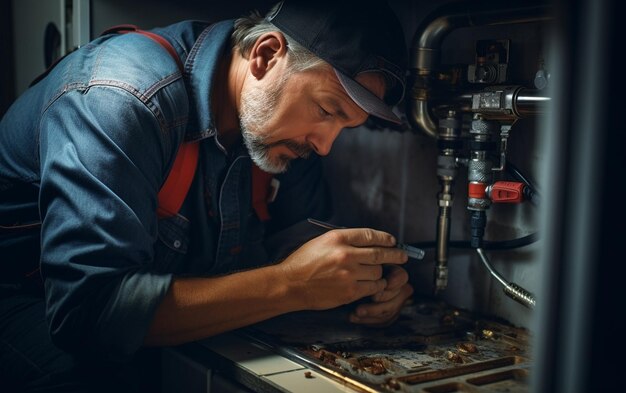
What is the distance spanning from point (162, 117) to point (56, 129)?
0.56 ft

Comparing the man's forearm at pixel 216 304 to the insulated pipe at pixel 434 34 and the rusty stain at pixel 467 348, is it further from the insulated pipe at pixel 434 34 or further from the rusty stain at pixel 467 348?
the insulated pipe at pixel 434 34

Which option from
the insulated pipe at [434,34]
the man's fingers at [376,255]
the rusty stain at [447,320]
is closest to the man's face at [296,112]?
the insulated pipe at [434,34]

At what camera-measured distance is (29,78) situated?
1.89 m

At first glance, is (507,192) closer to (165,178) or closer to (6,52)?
(165,178)

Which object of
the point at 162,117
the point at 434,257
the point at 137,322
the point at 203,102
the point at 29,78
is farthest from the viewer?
the point at 29,78

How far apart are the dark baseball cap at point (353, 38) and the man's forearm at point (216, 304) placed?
356 mm

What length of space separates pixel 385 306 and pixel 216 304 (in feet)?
1.14

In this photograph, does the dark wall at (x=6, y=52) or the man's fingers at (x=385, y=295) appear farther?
the dark wall at (x=6, y=52)

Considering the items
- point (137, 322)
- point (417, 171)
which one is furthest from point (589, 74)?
point (417, 171)

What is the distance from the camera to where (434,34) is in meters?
1.30

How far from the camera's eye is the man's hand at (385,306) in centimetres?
124

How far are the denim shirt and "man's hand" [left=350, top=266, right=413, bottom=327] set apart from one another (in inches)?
12.1

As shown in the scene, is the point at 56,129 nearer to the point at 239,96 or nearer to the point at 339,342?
the point at 239,96

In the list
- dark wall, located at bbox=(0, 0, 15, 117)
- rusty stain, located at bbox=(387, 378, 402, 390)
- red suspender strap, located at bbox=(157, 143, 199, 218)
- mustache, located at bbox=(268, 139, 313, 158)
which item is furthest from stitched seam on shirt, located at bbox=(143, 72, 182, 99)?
dark wall, located at bbox=(0, 0, 15, 117)
